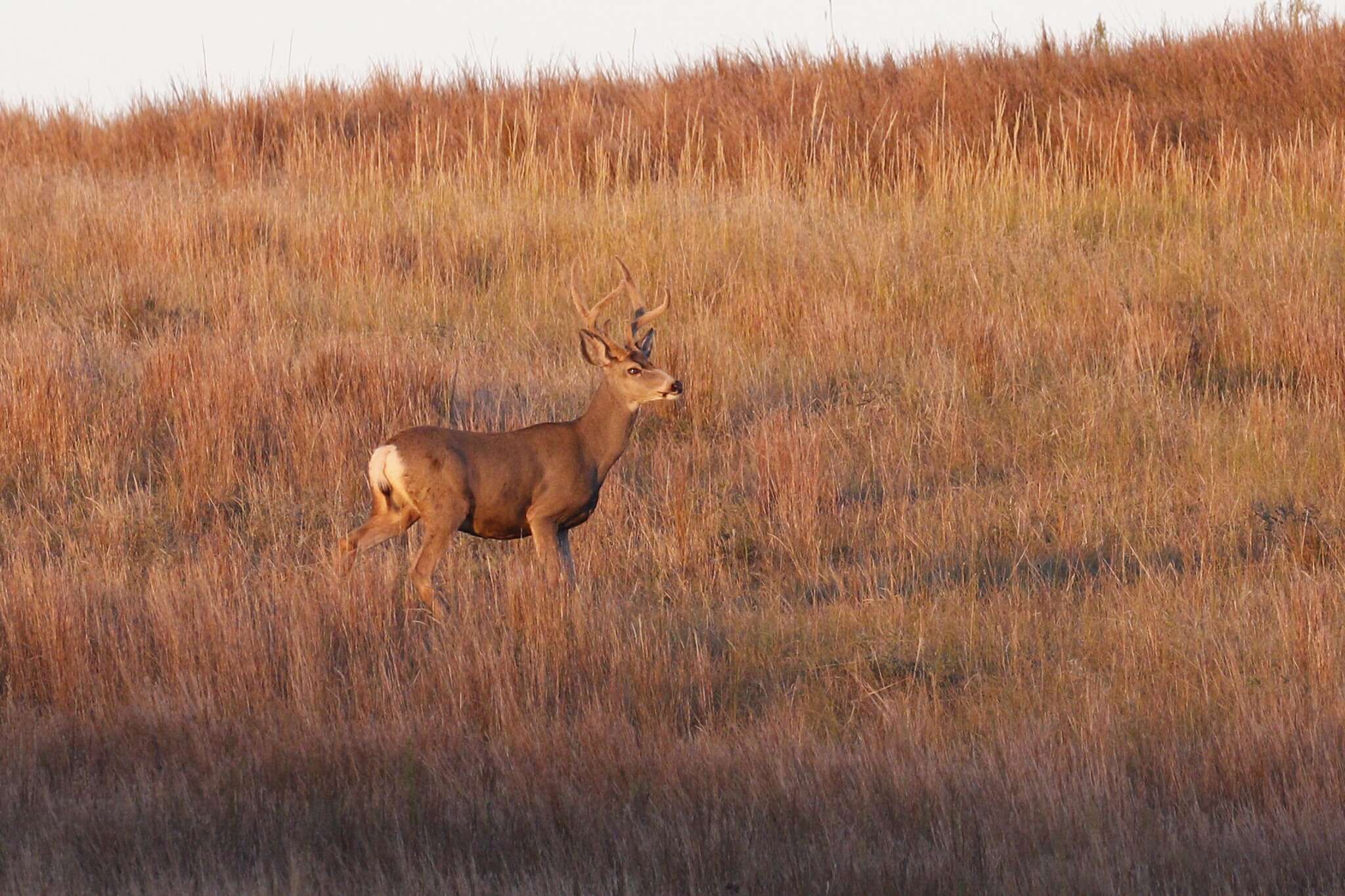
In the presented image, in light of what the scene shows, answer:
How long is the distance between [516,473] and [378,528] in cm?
61

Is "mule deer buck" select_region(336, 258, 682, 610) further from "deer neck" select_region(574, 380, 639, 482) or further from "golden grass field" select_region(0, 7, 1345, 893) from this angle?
"golden grass field" select_region(0, 7, 1345, 893)

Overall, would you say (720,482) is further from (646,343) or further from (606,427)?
(606,427)

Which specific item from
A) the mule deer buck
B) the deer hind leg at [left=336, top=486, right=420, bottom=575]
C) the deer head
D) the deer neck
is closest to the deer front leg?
the mule deer buck

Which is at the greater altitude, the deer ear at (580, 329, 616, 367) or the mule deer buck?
the deer ear at (580, 329, 616, 367)

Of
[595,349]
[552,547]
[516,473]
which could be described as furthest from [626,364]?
[552,547]

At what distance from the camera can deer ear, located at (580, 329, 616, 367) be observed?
6.42m

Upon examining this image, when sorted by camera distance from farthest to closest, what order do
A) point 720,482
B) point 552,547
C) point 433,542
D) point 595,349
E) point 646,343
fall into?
point 720,482
point 646,343
point 595,349
point 552,547
point 433,542

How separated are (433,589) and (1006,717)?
91.8 inches

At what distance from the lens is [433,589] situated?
19.8ft

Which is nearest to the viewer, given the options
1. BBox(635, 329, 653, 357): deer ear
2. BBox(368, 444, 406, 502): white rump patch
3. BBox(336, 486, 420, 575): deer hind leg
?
BBox(368, 444, 406, 502): white rump patch

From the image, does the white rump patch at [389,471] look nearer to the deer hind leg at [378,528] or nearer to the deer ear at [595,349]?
the deer hind leg at [378,528]

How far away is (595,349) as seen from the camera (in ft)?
21.2

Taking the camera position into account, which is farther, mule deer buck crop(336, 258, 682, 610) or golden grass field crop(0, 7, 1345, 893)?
mule deer buck crop(336, 258, 682, 610)

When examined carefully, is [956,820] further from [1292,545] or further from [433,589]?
[1292,545]
